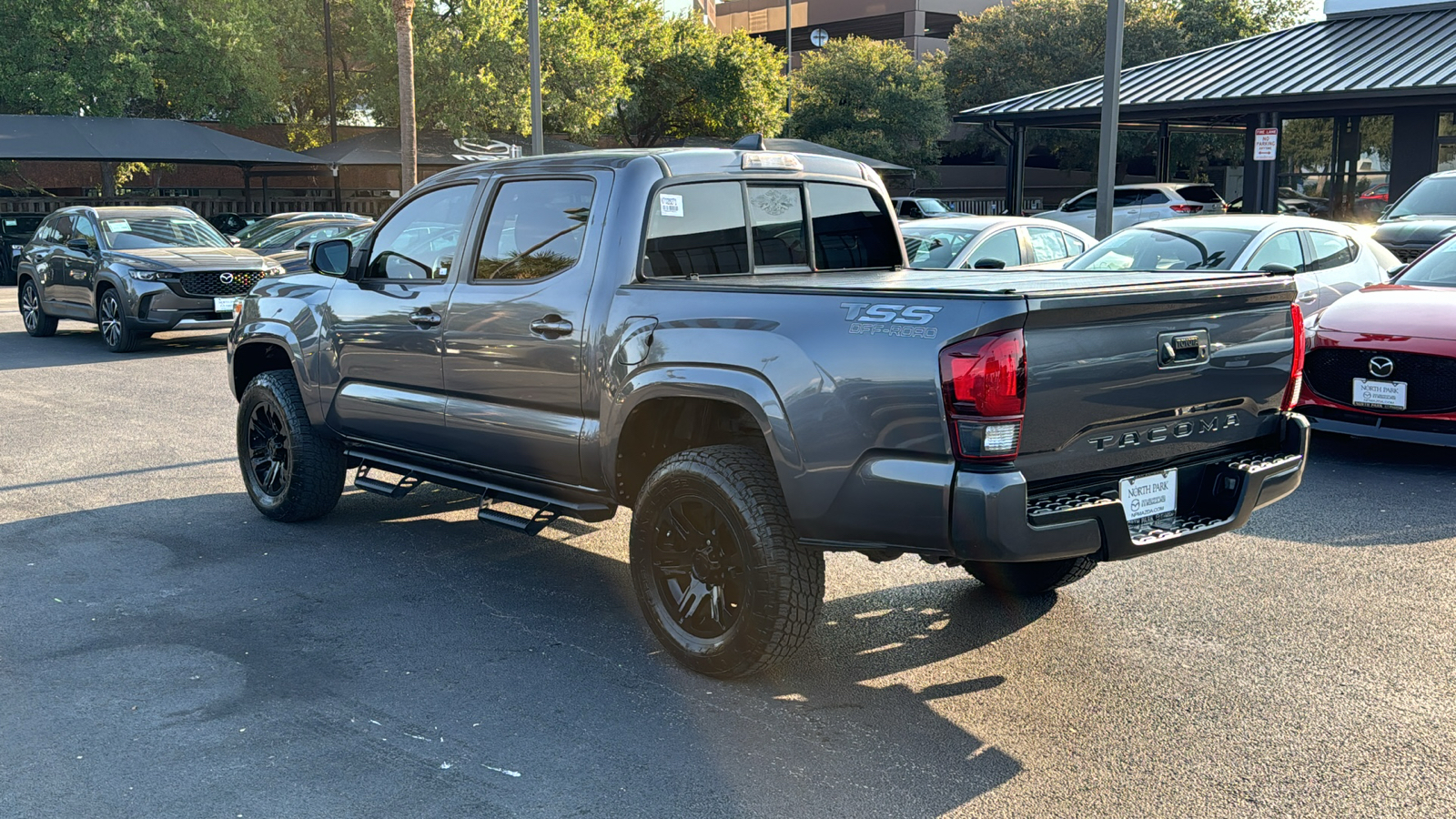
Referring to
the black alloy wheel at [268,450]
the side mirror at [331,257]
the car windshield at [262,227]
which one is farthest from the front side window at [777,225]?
the car windshield at [262,227]

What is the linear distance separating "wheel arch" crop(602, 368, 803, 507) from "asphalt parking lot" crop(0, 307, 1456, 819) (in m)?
0.74

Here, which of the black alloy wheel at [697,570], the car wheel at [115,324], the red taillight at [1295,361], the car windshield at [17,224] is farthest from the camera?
the car windshield at [17,224]

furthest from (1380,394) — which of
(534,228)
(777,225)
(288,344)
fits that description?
(288,344)

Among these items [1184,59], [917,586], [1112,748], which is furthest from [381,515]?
[1184,59]

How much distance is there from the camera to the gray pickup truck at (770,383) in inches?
155

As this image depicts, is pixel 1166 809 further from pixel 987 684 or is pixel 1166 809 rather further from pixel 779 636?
pixel 779 636

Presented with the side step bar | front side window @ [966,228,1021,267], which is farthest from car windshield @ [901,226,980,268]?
the side step bar

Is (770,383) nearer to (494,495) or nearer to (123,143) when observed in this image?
(494,495)

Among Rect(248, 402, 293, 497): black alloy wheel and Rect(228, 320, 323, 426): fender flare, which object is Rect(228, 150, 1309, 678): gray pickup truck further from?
Rect(248, 402, 293, 497): black alloy wheel

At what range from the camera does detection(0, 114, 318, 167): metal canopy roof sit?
1145 inches

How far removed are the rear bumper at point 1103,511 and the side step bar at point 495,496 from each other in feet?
6.23

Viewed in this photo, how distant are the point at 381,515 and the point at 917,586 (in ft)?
10.5

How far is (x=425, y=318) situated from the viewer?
5.86 meters

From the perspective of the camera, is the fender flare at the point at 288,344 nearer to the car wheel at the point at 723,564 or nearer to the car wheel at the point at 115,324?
the car wheel at the point at 723,564
